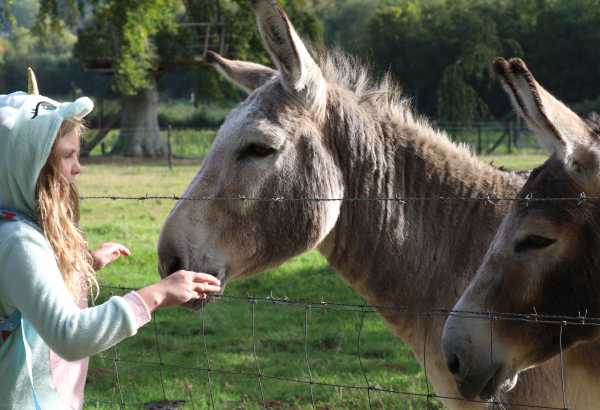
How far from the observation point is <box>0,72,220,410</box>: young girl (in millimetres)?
2350

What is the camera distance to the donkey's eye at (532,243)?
2.73 m

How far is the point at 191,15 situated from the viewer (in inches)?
1267

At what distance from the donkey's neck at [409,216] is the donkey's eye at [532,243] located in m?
0.64

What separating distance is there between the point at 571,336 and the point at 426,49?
117 ft

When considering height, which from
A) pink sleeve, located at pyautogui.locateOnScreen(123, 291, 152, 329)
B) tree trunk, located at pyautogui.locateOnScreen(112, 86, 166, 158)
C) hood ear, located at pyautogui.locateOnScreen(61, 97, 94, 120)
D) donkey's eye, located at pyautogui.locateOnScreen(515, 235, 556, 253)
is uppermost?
hood ear, located at pyautogui.locateOnScreen(61, 97, 94, 120)

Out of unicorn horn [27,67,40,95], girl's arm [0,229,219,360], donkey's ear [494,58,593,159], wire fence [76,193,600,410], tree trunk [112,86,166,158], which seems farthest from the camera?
tree trunk [112,86,166,158]

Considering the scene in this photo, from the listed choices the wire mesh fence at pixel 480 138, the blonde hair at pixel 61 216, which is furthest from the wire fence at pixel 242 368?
the wire mesh fence at pixel 480 138

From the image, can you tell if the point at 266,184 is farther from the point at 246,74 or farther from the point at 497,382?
the point at 497,382

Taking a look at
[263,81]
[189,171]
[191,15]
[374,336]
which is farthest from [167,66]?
[263,81]

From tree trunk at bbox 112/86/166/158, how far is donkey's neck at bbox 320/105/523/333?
28.5 m

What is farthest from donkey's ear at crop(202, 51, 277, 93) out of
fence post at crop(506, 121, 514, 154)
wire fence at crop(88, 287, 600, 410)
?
fence post at crop(506, 121, 514, 154)

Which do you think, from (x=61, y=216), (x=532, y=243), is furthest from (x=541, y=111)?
(x=61, y=216)

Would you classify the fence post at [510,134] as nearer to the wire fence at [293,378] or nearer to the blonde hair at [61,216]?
the wire fence at [293,378]

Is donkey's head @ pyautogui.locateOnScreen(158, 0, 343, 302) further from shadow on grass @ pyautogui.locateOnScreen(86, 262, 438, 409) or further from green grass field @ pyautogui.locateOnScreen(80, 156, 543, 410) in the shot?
shadow on grass @ pyautogui.locateOnScreen(86, 262, 438, 409)
